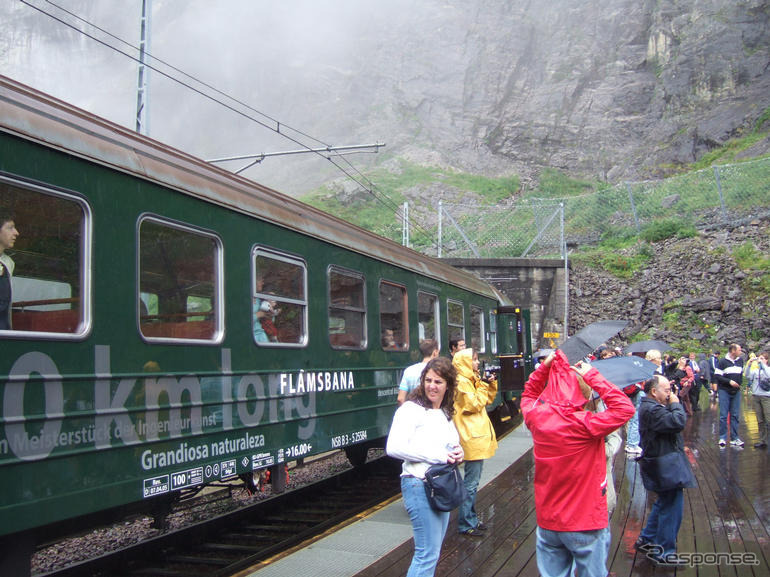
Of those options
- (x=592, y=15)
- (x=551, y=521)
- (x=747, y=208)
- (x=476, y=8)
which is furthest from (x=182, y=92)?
(x=551, y=521)

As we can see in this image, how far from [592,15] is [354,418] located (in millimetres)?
67905

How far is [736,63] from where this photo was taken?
51625 mm

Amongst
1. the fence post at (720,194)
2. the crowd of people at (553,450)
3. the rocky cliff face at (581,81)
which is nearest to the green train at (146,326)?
the crowd of people at (553,450)

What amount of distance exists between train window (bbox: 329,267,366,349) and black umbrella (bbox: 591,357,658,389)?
3002 millimetres

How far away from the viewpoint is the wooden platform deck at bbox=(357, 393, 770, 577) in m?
5.44

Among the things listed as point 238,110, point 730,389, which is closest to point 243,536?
point 730,389

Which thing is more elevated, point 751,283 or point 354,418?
point 751,283

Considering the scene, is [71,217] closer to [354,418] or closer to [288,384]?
[288,384]

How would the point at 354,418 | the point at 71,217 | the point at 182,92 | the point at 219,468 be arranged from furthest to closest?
the point at 182,92
the point at 354,418
the point at 219,468
the point at 71,217

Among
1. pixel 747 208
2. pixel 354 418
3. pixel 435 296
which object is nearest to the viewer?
pixel 354 418

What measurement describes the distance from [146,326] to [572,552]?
3.14 meters

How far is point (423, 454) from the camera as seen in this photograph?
4.11 m

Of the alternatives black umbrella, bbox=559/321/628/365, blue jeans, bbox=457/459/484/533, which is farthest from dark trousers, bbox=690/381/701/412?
black umbrella, bbox=559/321/628/365

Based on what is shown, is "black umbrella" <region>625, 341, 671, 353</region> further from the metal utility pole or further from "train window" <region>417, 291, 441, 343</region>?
the metal utility pole
